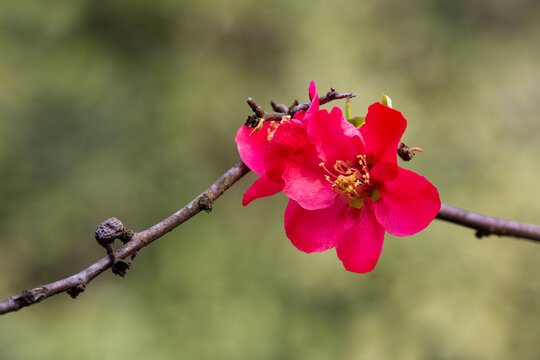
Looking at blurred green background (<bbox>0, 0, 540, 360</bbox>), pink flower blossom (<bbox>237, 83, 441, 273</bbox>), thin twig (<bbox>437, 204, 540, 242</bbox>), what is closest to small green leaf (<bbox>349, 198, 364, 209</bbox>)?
pink flower blossom (<bbox>237, 83, 441, 273</bbox>)

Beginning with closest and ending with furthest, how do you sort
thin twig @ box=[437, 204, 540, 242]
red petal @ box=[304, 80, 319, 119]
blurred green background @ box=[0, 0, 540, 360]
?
1. red petal @ box=[304, 80, 319, 119]
2. thin twig @ box=[437, 204, 540, 242]
3. blurred green background @ box=[0, 0, 540, 360]

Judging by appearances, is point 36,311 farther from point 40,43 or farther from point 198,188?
point 40,43

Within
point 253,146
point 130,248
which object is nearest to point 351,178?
point 253,146

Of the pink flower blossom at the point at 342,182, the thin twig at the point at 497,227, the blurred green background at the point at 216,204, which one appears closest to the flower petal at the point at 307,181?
the pink flower blossom at the point at 342,182

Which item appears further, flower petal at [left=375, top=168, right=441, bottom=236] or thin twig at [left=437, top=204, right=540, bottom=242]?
thin twig at [left=437, top=204, right=540, bottom=242]

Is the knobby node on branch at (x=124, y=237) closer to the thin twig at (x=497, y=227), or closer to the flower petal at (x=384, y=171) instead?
the flower petal at (x=384, y=171)

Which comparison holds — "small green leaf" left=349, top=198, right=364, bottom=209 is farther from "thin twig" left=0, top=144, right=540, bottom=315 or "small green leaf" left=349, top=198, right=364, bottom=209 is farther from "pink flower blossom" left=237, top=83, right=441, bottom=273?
"thin twig" left=0, top=144, right=540, bottom=315

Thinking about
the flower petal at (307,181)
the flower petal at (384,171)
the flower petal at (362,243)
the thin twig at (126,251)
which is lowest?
the flower petal at (362,243)

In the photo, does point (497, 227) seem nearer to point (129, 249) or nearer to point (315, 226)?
point (315, 226)
